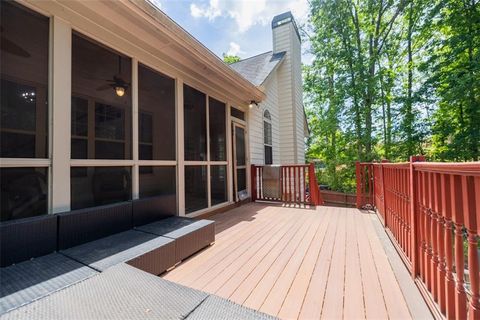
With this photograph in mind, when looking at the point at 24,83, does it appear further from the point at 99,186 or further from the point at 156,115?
the point at 156,115

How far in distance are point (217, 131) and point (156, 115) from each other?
1.59m

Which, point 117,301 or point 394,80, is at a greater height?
point 394,80

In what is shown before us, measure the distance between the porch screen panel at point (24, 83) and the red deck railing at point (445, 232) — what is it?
119 inches

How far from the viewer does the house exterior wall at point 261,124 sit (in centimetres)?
615

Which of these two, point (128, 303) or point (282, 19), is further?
point (282, 19)

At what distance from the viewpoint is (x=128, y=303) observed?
1186mm

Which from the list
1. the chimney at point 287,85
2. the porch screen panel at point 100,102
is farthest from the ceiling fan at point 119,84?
the chimney at point 287,85

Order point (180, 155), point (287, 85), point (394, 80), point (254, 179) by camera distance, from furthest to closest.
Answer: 1. point (394, 80)
2. point (287, 85)
3. point (254, 179)
4. point (180, 155)

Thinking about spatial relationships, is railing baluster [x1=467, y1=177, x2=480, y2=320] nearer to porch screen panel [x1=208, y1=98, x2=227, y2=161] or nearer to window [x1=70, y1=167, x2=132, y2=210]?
window [x1=70, y1=167, x2=132, y2=210]

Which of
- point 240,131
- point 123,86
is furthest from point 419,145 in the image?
point 123,86

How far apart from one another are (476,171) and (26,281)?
250 centimetres

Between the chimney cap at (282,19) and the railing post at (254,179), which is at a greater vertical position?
the chimney cap at (282,19)

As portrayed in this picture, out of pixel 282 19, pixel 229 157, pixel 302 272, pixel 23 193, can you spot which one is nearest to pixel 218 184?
pixel 229 157

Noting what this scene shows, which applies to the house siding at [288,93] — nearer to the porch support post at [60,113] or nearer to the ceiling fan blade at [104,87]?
the ceiling fan blade at [104,87]
